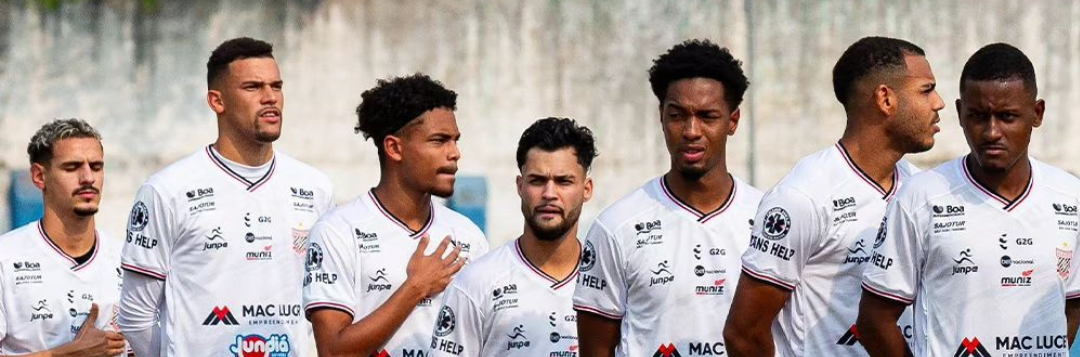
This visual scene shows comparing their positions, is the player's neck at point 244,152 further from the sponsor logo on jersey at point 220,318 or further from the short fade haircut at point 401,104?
the short fade haircut at point 401,104

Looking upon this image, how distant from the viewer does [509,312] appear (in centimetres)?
826

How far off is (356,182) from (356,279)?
869 centimetres

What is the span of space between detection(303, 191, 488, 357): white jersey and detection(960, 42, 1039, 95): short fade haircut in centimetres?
276

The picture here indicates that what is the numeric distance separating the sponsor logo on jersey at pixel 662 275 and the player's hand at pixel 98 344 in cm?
351

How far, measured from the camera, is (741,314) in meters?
7.36

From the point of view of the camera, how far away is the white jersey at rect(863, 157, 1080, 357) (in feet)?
23.2

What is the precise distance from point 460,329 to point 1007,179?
8.17 ft

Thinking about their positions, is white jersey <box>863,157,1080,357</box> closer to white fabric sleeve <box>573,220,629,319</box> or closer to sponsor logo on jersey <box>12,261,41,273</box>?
white fabric sleeve <box>573,220,629,319</box>

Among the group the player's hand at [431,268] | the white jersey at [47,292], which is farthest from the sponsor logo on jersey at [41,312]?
the player's hand at [431,268]

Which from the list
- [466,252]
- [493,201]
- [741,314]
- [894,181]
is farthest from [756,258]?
[493,201]

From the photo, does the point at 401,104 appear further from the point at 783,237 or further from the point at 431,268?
the point at 783,237

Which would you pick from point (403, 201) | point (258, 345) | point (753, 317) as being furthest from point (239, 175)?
point (753, 317)

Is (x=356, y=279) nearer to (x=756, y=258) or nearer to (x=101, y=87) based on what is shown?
(x=756, y=258)

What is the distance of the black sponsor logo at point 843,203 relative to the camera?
7.43 meters
